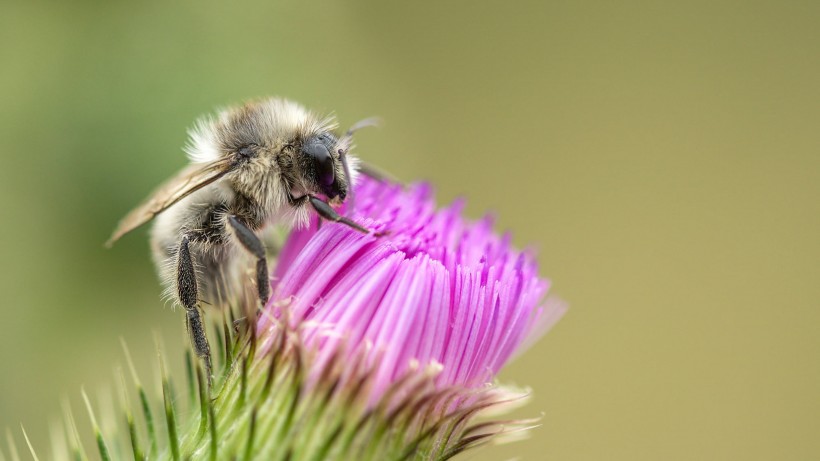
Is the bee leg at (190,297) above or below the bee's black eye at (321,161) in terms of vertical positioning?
below

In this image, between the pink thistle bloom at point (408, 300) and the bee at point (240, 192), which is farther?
the bee at point (240, 192)

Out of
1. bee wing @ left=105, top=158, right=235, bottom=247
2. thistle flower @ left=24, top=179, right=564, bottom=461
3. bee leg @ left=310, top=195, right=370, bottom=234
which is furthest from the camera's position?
bee wing @ left=105, top=158, right=235, bottom=247

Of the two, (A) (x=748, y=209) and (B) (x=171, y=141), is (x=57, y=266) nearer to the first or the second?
(B) (x=171, y=141)

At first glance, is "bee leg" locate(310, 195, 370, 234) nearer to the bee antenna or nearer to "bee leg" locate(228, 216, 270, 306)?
the bee antenna

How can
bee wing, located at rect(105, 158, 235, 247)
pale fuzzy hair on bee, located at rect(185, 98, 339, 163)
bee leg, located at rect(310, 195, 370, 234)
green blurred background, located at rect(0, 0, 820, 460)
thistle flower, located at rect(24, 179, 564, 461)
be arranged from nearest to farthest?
thistle flower, located at rect(24, 179, 564, 461) < bee leg, located at rect(310, 195, 370, 234) < bee wing, located at rect(105, 158, 235, 247) < pale fuzzy hair on bee, located at rect(185, 98, 339, 163) < green blurred background, located at rect(0, 0, 820, 460)

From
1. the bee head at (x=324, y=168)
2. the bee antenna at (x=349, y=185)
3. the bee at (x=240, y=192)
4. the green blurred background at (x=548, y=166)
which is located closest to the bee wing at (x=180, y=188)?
the bee at (x=240, y=192)

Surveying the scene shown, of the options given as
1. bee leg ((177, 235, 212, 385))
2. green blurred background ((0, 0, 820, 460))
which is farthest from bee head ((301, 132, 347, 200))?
green blurred background ((0, 0, 820, 460))

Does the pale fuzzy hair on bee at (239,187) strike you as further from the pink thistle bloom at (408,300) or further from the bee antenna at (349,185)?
the pink thistle bloom at (408,300)
